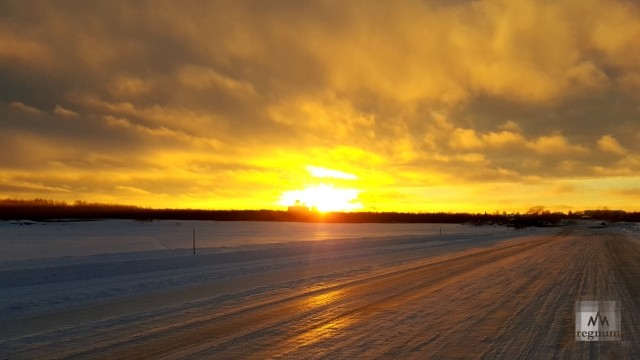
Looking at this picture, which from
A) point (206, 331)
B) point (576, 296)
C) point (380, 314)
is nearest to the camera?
point (206, 331)

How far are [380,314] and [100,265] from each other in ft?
44.9

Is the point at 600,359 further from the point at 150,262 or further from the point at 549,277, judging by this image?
the point at 150,262

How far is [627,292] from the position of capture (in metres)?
12.1

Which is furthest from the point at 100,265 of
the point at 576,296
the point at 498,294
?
the point at 576,296

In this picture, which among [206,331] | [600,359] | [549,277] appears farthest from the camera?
[549,277]

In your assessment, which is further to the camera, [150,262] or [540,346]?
[150,262]

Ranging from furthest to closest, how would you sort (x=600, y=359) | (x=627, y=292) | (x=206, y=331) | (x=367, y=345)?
(x=627, y=292) → (x=206, y=331) → (x=367, y=345) → (x=600, y=359)

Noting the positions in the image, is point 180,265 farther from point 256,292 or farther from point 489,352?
point 489,352

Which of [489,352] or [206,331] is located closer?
[489,352]

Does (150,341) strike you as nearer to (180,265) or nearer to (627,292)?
(627,292)

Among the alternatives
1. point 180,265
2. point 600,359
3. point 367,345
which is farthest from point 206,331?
point 180,265

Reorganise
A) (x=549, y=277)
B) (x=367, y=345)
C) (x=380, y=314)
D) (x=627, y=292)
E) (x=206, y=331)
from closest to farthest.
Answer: (x=367, y=345) → (x=206, y=331) → (x=380, y=314) → (x=627, y=292) → (x=549, y=277)

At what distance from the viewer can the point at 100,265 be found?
63.3 ft

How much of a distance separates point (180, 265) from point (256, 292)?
8.91 meters
